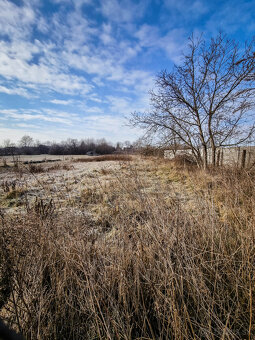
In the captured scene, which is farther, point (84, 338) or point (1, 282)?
point (1, 282)

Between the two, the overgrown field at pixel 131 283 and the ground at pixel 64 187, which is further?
the ground at pixel 64 187

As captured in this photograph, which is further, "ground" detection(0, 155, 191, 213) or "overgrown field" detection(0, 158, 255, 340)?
"ground" detection(0, 155, 191, 213)

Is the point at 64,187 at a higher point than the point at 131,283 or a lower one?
lower

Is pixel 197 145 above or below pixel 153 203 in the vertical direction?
above

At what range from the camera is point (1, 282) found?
5.87ft

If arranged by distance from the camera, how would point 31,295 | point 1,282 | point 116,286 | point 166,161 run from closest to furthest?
point 31,295, point 116,286, point 1,282, point 166,161

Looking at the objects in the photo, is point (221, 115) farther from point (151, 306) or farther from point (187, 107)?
point (151, 306)

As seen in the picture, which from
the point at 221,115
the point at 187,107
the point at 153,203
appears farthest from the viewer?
the point at 187,107

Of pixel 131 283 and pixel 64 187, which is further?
pixel 64 187

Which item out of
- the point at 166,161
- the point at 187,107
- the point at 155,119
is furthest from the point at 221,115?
the point at 166,161

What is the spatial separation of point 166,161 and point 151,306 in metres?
9.60

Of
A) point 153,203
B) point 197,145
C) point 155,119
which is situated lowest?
point 153,203

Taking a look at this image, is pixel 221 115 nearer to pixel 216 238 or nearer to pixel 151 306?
pixel 216 238

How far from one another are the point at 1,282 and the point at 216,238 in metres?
2.67
